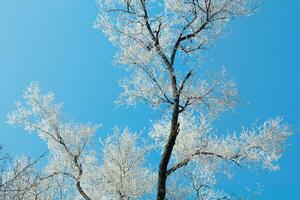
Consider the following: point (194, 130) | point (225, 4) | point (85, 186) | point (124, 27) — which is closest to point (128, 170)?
point (85, 186)

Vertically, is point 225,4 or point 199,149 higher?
point 225,4

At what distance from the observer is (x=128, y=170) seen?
18062 mm

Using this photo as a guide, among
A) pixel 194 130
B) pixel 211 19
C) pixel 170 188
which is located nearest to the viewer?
pixel 211 19

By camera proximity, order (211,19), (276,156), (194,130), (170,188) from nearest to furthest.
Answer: (211,19) → (276,156) → (194,130) → (170,188)

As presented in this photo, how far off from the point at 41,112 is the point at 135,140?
10.5ft

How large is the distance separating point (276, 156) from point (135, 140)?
533cm

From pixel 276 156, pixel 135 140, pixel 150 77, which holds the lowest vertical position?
pixel 276 156

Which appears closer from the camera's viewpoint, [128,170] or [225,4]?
[225,4]

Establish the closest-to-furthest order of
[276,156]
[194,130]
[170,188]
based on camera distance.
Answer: [276,156] < [194,130] < [170,188]

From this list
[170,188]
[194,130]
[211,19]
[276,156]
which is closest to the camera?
[211,19]

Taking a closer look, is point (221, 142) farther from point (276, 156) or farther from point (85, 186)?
point (85, 186)

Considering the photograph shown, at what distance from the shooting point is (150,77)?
15.0 metres

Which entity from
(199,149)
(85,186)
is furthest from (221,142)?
(85,186)

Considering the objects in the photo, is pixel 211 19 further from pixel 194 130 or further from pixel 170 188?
pixel 170 188
